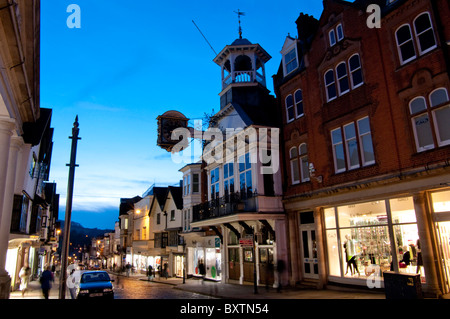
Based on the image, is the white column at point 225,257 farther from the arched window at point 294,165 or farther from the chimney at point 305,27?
the chimney at point 305,27

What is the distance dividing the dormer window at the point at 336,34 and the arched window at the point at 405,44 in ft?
10.7

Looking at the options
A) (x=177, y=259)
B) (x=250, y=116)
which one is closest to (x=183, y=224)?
(x=177, y=259)

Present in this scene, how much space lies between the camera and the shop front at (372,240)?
12.8m

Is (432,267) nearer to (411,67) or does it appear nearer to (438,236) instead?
(438,236)

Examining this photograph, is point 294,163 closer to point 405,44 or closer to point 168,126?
point 168,126

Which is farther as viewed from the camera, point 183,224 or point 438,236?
point 183,224

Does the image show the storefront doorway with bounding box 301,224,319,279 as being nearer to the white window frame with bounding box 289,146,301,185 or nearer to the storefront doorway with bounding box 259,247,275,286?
the storefront doorway with bounding box 259,247,275,286

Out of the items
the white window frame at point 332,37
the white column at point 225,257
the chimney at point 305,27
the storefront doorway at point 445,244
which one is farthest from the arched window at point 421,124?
the white column at point 225,257

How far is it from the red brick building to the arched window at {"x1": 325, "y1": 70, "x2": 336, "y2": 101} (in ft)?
0.17

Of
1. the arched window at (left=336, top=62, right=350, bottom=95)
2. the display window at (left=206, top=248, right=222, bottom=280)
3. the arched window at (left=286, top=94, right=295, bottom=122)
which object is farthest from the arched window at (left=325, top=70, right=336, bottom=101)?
the display window at (left=206, top=248, right=222, bottom=280)

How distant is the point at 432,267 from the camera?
455 inches

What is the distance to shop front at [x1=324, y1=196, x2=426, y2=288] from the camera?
12.8 meters

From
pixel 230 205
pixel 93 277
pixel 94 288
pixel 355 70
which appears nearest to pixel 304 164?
pixel 230 205
